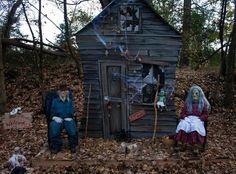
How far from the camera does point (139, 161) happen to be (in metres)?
8.38

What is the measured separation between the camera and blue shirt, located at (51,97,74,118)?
911cm

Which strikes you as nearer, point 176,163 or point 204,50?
point 176,163

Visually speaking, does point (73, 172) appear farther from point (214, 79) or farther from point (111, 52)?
point (214, 79)

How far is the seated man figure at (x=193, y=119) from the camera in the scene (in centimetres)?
884

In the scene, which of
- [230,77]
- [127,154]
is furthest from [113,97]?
[230,77]

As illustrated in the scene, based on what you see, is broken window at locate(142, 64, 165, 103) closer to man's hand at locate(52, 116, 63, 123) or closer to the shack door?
the shack door

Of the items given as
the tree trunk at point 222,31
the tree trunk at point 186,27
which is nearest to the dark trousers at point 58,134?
the tree trunk at point 222,31

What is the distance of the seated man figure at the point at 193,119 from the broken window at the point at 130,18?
1880 mm

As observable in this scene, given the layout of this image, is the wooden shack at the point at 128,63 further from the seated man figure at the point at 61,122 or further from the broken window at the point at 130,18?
the seated man figure at the point at 61,122

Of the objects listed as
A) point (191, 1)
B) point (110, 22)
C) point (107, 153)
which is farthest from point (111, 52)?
point (191, 1)

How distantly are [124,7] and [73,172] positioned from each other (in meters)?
3.71

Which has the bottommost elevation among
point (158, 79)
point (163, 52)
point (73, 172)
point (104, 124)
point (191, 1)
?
point (73, 172)

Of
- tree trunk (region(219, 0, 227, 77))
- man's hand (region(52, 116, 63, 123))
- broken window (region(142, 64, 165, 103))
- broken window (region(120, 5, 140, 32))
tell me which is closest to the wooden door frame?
broken window (region(142, 64, 165, 103))

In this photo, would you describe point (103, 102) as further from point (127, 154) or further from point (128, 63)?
point (127, 154)
